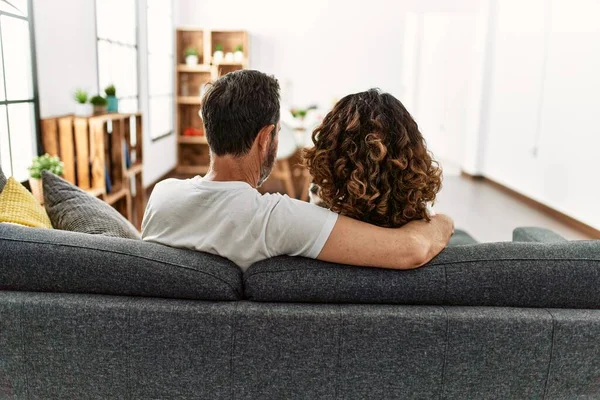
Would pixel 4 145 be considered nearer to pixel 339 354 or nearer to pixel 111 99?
pixel 111 99

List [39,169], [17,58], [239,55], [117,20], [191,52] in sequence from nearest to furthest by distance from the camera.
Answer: [39,169], [17,58], [117,20], [191,52], [239,55]

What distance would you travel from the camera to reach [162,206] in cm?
137

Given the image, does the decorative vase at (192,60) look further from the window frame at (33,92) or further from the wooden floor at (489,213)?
the window frame at (33,92)

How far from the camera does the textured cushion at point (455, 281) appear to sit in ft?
4.02

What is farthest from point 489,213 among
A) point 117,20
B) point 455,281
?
point 455,281

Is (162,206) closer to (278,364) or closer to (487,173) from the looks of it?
(278,364)

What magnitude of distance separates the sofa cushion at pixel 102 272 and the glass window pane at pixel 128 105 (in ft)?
13.7

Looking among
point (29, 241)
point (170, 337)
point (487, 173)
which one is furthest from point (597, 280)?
point (487, 173)

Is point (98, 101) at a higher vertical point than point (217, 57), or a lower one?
lower

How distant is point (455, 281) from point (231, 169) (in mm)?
567

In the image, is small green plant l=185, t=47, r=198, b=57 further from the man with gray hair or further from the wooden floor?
the man with gray hair

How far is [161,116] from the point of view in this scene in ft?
23.4

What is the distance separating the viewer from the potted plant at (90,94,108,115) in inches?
149

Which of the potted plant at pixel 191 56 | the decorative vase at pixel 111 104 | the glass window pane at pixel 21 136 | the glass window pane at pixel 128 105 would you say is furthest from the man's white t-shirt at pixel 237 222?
the potted plant at pixel 191 56
